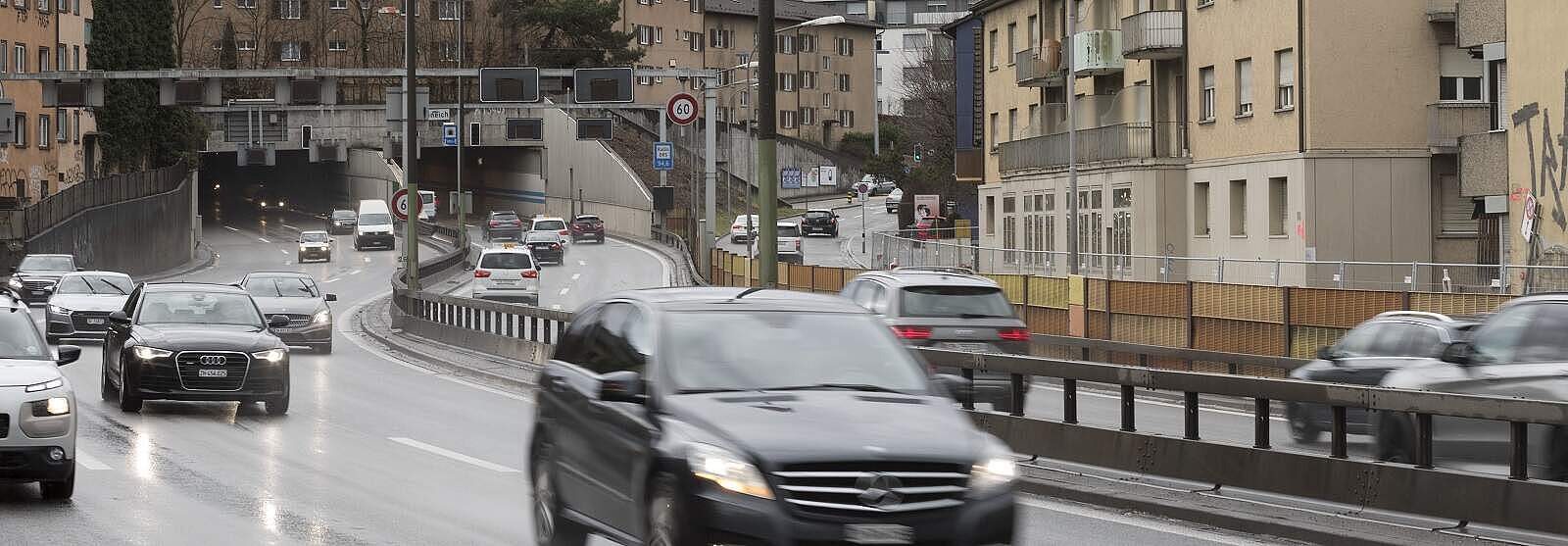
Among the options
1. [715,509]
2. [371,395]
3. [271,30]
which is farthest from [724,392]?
[271,30]

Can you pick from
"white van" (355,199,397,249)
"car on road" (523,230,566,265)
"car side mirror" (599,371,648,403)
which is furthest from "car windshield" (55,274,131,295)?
"white van" (355,199,397,249)

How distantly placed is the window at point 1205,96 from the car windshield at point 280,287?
24.0m

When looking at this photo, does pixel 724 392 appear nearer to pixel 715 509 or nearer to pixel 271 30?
pixel 715 509

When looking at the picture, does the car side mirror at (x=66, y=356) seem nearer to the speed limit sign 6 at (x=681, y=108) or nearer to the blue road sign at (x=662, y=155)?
the speed limit sign 6 at (x=681, y=108)

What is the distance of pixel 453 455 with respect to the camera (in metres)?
16.4

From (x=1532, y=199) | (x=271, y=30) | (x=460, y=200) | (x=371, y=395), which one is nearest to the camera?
(x=371, y=395)

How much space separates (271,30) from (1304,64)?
9716 centimetres

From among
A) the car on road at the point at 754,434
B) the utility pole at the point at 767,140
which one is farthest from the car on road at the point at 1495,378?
the utility pole at the point at 767,140

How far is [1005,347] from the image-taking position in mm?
21156

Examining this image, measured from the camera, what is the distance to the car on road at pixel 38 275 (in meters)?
48.8

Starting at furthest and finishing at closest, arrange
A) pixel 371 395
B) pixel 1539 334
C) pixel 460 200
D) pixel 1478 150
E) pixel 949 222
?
1. pixel 949 222
2. pixel 460 200
3. pixel 1478 150
4. pixel 371 395
5. pixel 1539 334

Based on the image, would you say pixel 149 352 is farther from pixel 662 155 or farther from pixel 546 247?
pixel 662 155

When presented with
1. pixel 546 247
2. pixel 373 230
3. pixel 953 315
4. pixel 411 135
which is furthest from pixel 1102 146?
pixel 373 230

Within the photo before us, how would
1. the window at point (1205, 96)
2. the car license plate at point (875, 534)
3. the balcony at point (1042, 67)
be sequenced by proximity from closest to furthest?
the car license plate at point (875, 534)
the window at point (1205, 96)
the balcony at point (1042, 67)
